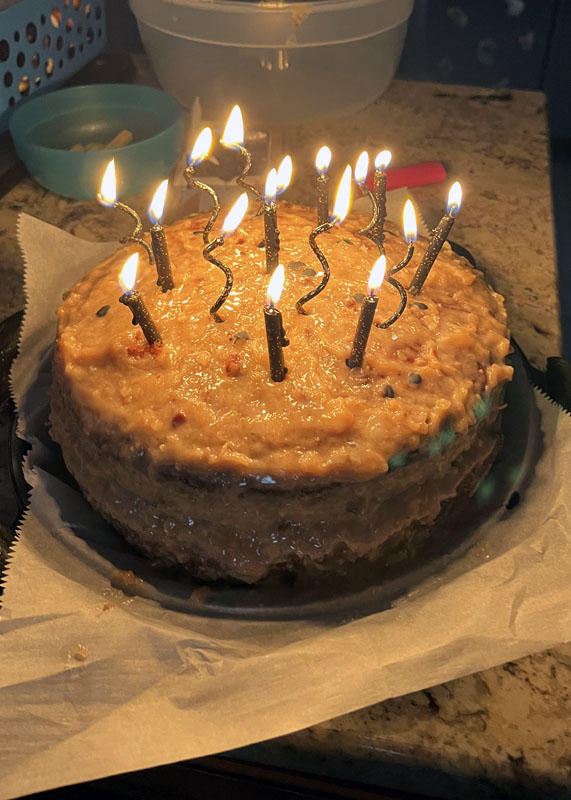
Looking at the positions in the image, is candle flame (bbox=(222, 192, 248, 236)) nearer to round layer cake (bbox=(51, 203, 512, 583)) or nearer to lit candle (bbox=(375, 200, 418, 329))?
round layer cake (bbox=(51, 203, 512, 583))

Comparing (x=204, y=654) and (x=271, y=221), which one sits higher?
(x=271, y=221)

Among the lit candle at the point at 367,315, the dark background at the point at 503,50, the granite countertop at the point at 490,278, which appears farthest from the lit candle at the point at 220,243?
→ the dark background at the point at 503,50

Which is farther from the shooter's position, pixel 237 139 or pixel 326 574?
pixel 237 139

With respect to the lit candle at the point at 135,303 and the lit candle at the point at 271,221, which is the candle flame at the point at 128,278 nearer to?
the lit candle at the point at 135,303

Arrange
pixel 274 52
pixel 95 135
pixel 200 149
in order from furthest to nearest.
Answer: pixel 95 135 → pixel 274 52 → pixel 200 149

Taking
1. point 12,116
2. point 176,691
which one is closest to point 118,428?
point 176,691

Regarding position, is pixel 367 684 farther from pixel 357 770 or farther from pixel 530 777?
pixel 530 777

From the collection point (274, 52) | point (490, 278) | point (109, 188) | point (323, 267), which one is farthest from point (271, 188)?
point (274, 52)

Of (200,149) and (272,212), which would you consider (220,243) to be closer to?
(272,212)
